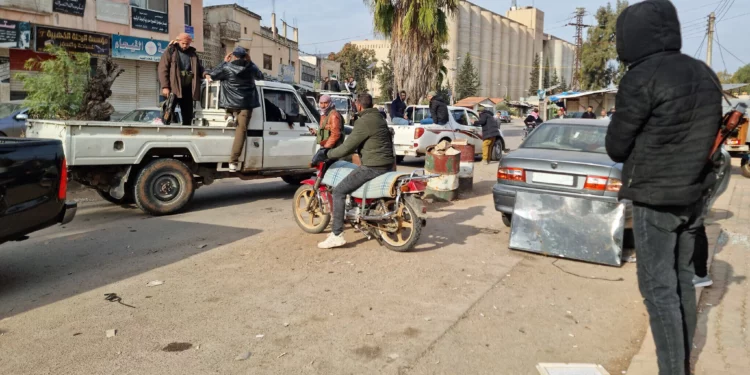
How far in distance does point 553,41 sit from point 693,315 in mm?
131560

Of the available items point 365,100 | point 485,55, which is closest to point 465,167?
point 365,100

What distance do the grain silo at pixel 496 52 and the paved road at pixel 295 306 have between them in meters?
100

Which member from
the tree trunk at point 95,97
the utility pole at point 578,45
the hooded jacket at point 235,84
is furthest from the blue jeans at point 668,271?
the utility pole at point 578,45

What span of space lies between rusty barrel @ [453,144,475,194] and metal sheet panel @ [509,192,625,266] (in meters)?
4.59

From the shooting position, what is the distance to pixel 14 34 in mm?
21266

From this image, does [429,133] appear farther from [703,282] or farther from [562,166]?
[703,282]

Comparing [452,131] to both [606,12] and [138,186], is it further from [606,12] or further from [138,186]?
[606,12]

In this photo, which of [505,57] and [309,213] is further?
[505,57]

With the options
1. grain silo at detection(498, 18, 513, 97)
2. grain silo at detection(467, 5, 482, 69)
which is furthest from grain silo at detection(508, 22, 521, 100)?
grain silo at detection(467, 5, 482, 69)

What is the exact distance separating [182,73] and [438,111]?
8.18m

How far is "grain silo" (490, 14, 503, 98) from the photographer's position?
102 metres

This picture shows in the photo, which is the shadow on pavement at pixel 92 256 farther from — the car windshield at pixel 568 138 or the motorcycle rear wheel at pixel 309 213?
the car windshield at pixel 568 138

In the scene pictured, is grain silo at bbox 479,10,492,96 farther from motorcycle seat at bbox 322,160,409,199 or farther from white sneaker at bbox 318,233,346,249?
white sneaker at bbox 318,233,346,249

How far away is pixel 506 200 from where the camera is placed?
7.11 m
